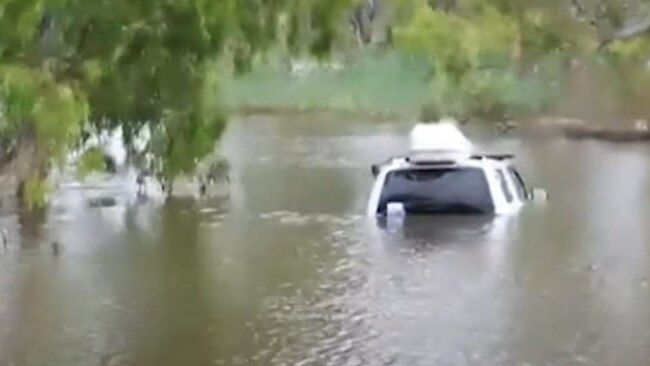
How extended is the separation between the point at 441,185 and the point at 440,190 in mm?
64

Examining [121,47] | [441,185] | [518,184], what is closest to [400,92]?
[518,184]

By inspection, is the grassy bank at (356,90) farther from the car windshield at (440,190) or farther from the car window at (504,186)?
the car windshield at (440,190)

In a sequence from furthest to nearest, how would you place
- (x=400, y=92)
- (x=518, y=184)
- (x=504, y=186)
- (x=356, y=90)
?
(x=356, y=90)
(x=400, y=92)
(x=518, y=184)
(x=504, y=186)

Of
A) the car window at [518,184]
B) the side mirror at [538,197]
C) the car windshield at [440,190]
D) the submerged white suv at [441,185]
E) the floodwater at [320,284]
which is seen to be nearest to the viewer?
the floodwater at [320,284]

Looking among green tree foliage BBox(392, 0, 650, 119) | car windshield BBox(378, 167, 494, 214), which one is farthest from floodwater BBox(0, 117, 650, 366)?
green tree foliage BBox(392, 0, 650, 119)

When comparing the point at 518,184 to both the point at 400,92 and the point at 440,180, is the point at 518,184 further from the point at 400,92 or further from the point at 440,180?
the point at 400,92

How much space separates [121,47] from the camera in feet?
39.3


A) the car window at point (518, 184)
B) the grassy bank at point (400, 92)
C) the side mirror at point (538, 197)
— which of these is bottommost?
the side mirror at point (538, 197)

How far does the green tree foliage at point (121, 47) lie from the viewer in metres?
10.6

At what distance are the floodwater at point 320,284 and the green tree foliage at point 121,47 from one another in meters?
1.50

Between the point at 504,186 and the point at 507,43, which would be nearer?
the point at 504,186

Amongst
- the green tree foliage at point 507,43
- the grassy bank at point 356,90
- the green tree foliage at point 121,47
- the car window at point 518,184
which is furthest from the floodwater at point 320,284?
the grassy bank at point 356,90

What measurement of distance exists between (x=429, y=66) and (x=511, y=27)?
2.31 meters

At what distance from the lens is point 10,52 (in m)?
10.7
